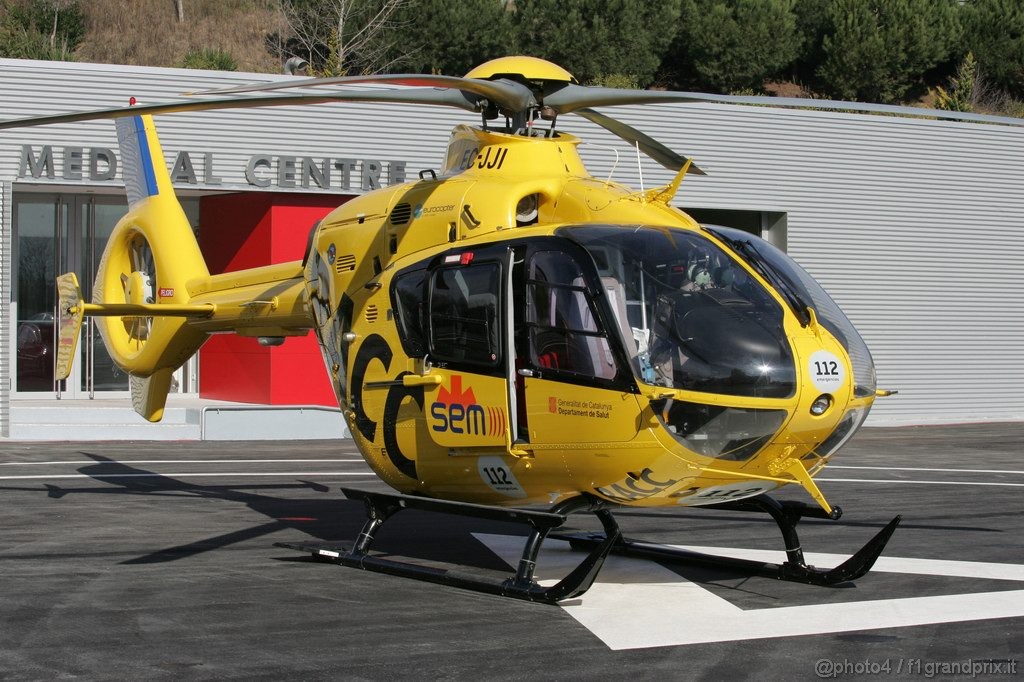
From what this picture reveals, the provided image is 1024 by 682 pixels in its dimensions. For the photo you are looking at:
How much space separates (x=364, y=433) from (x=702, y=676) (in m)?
4.11

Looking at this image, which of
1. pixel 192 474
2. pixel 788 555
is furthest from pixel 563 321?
pixel 192 474

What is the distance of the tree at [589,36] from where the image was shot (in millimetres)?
44062

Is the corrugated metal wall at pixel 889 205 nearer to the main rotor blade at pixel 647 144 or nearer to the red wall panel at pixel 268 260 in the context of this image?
the red wall panel at pixel 268 260

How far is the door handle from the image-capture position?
335 inches

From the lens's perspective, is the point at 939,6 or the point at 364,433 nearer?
the point at 364,433

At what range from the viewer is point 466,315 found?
8.33 meters

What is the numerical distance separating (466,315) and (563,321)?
960 millimetres

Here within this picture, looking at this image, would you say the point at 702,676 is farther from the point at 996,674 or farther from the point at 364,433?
the point at 364,433

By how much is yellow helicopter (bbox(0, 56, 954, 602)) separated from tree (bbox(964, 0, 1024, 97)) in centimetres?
4620

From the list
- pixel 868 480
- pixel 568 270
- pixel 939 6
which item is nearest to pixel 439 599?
pixel 568 270

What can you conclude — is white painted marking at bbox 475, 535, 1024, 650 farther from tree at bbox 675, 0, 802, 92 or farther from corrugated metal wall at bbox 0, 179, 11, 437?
tree at bbox 675, 0, 802, 92

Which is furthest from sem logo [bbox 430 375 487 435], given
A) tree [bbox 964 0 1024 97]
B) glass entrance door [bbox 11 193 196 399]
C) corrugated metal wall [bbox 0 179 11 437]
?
tree [bbox 964 0 1024 97]

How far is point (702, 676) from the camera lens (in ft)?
20.0

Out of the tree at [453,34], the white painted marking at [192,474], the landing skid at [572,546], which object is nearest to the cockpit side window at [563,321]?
the landing skid at [572,546]
